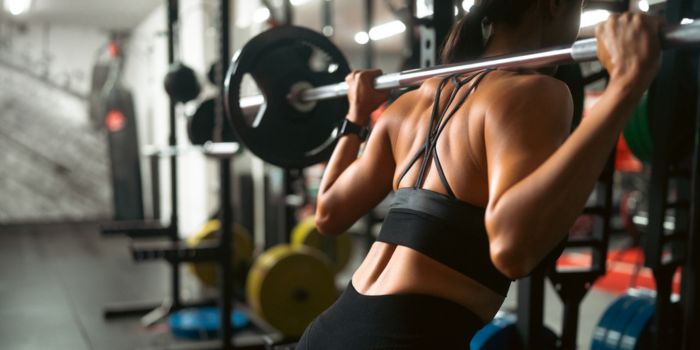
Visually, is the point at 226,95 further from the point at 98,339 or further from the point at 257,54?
the point at 98,339

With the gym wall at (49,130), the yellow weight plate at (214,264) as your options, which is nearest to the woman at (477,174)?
the yellow weight plate at (214,264)

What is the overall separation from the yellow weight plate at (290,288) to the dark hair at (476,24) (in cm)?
217

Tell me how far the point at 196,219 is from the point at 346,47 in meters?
4.42

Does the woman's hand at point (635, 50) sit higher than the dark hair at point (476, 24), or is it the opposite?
the dark hair at point (476, 24)

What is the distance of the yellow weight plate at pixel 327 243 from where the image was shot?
3990 millimetres

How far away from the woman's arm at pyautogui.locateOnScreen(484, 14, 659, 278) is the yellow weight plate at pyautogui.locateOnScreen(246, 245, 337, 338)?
2.42 m

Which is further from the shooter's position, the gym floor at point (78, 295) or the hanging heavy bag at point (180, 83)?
the gym floor at point (78, 295)

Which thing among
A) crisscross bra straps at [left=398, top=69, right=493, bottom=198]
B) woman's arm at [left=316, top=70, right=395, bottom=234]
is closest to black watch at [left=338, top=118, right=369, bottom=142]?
woman's arm at [left=316, top=70, right=395, bottom=234]

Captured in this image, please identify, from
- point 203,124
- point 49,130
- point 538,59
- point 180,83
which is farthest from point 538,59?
point 49,130

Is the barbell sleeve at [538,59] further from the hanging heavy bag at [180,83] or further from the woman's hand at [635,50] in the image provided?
the hanging heavy bag at [180,83]

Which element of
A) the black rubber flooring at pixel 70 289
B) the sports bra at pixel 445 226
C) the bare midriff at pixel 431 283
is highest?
the sports bra at pixel 445 226

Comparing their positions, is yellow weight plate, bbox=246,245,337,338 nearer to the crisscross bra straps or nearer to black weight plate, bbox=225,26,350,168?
black weight plate, bbox=225,26,350,168

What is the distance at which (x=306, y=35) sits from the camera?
1478 millimetres

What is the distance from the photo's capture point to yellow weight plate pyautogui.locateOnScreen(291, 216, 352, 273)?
13.1 ft
